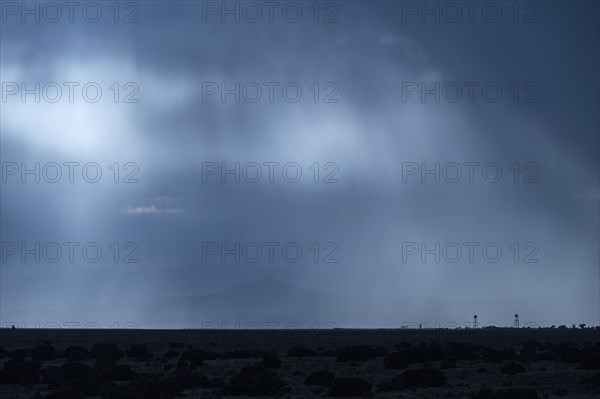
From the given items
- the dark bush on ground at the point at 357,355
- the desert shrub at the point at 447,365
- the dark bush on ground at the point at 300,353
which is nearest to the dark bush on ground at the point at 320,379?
the desert shrub at the point at 447,365

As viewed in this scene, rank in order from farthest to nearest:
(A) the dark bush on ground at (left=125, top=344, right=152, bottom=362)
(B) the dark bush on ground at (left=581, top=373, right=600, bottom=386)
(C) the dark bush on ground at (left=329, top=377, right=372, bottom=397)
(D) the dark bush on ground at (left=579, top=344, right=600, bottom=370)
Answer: (A) the dark bush on ground at (left=125, top=344, right=152, bottom=362) → (D) the dark bush on ground at (left=579, top=344, right=600, bottom=370) → (B) the dark bush on ground at (left=581, top=373, right=600, bottom=386) → (C) the dark bush on ground at (left=329, top=377, right=372, bottom=397)

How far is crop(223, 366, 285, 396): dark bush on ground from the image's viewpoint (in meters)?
44.8

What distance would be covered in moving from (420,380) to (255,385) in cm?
824

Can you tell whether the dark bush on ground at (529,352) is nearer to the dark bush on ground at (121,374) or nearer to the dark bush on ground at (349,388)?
the dark bush on ground at (349,388)

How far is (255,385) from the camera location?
149 ft

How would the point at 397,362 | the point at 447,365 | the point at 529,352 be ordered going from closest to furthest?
1. the point at 447,365
2. the point at 397,362
3. the point at 529,352

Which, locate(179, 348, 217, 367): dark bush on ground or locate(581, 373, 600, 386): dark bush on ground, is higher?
locate(179, 348, 217, 367): dark bush on ground

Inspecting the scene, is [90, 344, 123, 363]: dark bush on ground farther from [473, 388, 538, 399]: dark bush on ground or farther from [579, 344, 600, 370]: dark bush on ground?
[473, 388, 538, 399]: dark bush on ground

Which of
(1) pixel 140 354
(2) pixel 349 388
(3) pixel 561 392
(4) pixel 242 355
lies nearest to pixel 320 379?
(2) pixel 349 388

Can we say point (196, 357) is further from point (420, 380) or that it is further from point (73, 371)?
point (420, 380)

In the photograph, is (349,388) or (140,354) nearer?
(349,388)

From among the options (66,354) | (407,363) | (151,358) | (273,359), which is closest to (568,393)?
(407,363)

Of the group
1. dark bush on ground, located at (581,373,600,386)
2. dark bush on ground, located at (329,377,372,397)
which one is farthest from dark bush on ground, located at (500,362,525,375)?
dark bush on ground, located at (329,377,372,397)

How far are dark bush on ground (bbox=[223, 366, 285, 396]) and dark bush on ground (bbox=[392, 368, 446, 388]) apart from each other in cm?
589
